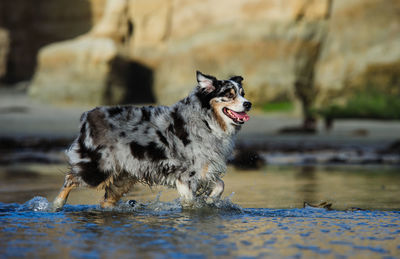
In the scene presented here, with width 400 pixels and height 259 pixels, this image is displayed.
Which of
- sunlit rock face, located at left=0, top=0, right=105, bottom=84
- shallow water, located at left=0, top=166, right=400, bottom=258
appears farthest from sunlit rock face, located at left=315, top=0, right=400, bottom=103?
shallow water, located at left=0, top=166, right=400, bottom=258

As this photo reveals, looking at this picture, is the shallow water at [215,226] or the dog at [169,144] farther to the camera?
the dog at [169,144]

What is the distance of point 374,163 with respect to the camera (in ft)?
45.5

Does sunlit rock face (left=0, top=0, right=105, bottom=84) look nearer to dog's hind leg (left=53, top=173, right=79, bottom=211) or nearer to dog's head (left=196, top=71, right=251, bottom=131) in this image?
dog's hind leg (left=53, top=173, right=79, bottom=211)

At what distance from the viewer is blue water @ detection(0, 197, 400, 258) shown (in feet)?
16.5

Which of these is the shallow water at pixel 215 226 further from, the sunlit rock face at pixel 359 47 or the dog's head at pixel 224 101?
the sunlit rock face at pixel 359 47

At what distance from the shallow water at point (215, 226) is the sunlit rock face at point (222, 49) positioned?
1763 cm

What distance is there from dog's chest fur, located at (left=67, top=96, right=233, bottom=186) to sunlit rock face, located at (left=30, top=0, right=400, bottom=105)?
19.3 metres

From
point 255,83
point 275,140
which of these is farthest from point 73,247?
point 255,83

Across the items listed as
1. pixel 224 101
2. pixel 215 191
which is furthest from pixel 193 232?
pixel 224 101

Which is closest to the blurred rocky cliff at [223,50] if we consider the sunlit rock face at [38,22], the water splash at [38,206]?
the sunlit rock face at [38,22]

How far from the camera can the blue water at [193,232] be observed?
5035 millimetres

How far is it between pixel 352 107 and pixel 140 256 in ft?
65.5

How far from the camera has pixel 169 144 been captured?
23.8 ft

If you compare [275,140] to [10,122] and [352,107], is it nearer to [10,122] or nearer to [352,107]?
[352,107]
